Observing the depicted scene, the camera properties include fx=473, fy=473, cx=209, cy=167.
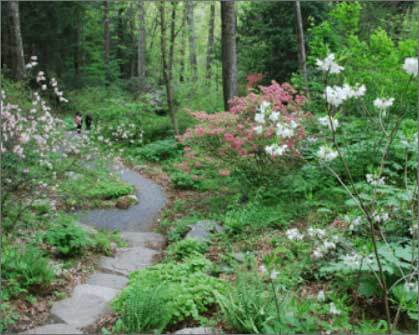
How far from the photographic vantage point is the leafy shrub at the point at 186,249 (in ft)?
15.9

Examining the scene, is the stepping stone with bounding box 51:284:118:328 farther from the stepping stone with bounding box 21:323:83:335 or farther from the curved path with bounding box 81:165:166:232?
the curved path with bounding box 81:165:166:232

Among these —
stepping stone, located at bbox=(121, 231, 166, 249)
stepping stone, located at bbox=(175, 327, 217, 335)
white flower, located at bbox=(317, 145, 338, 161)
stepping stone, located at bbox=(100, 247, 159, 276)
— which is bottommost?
stepping stone, located at bbox=(121, 231, 166, 249)

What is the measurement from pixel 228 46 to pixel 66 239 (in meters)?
5.03

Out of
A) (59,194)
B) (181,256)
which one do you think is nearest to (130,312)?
(181,256)

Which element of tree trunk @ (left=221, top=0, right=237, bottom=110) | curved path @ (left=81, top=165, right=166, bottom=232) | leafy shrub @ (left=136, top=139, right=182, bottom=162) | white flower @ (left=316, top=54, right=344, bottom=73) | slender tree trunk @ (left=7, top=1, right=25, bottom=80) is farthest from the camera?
leafy shrub @ (left=136, top=139, right=182, bottom=162)

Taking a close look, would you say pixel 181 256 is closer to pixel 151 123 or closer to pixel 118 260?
pixel 118 260

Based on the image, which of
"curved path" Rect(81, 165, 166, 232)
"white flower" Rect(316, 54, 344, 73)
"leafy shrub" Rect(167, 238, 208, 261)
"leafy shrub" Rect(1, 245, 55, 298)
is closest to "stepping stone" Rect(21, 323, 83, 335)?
"leafy shrub" Rect(1, 245, 55, 298)

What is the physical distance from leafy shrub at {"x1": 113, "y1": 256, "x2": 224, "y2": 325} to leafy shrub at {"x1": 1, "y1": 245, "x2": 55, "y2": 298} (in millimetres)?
710

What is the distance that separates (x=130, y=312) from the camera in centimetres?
335

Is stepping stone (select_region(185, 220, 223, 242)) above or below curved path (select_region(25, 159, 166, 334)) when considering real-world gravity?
above

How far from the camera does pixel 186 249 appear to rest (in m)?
4.88

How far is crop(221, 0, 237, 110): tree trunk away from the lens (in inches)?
328

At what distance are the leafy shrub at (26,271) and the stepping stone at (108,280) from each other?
44 centimetres

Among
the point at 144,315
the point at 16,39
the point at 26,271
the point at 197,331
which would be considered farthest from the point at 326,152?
the point at 16,39
